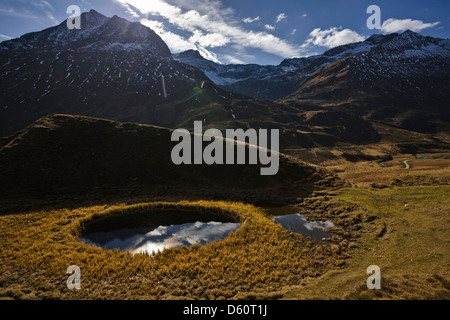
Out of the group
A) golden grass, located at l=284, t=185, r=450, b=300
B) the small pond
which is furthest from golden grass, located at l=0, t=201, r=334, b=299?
golden grass, located at l=284, t=185, r=450, b=300

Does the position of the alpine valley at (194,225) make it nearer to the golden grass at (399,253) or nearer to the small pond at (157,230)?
the golden grass at (399,253)

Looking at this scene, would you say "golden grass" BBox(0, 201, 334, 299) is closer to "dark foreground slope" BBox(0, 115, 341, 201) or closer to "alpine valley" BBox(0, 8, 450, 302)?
"alpine valley" BBox(0, 8, 450, 302)

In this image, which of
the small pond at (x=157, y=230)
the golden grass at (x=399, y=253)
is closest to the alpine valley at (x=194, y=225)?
the golden grass at (x=399, y=253)

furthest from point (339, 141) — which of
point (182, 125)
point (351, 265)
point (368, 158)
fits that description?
point (351, 265)

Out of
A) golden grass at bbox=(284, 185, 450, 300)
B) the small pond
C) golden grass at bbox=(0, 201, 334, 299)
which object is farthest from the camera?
the small pond

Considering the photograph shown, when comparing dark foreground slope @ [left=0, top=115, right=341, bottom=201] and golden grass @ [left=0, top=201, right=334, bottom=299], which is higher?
dark foreground slope @ [left=0, top=115, right=341, bottom=201]
